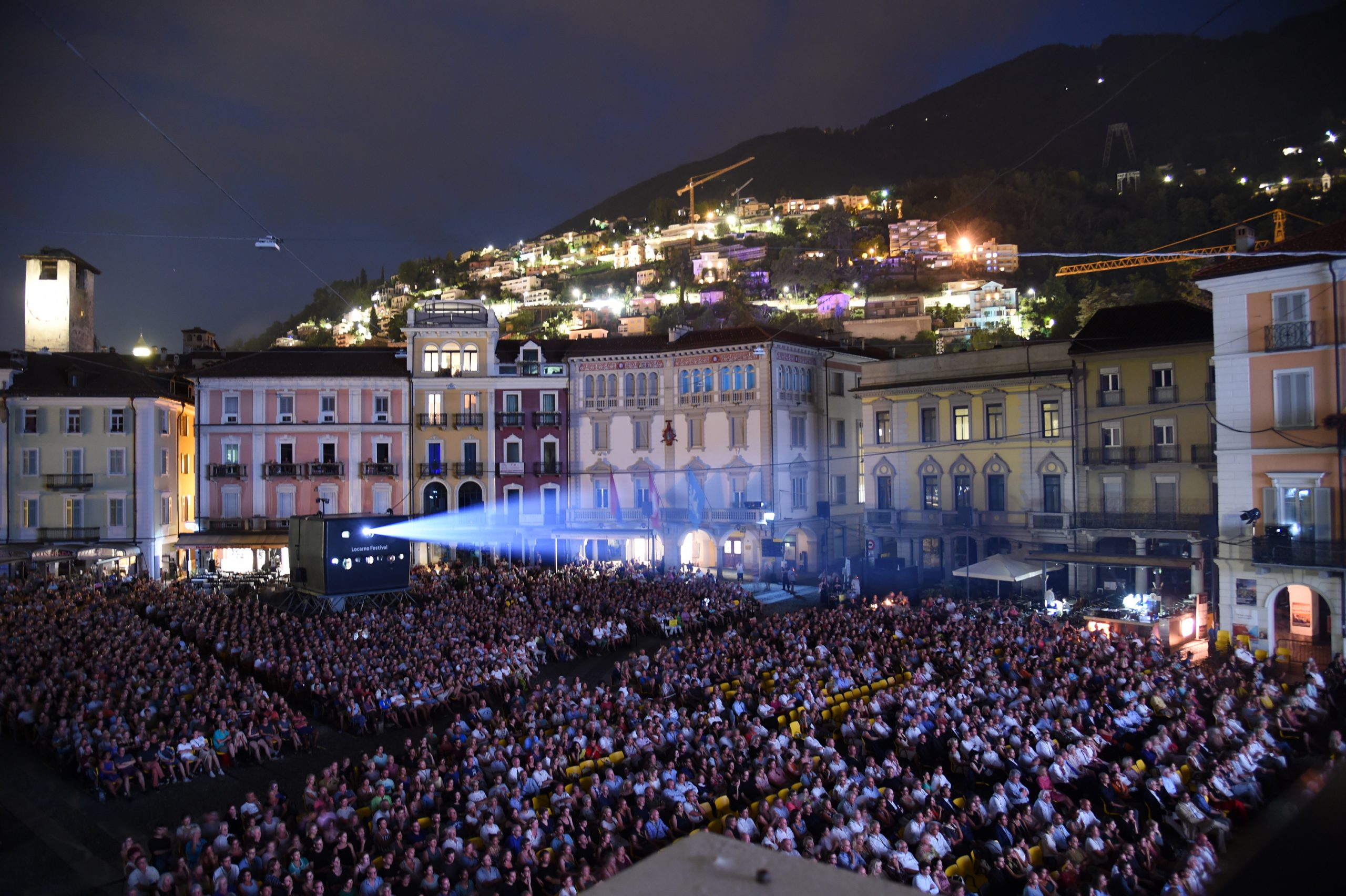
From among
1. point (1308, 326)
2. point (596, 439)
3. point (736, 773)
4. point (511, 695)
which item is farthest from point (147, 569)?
point (1308, 326)

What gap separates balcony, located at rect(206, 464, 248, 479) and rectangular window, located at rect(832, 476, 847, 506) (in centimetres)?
3003

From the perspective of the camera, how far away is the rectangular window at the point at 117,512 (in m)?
43.8

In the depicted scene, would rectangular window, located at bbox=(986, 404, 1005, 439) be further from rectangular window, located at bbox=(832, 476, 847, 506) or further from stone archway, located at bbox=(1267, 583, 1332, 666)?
stone archway, located at bbox=(1267, 583, 1332, 666)

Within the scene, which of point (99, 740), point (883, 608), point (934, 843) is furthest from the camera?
point (883, 608)

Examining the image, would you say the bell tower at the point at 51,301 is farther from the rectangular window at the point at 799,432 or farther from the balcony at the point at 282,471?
the rectangular window at the point at 799,432

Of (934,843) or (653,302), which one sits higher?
(653,302)

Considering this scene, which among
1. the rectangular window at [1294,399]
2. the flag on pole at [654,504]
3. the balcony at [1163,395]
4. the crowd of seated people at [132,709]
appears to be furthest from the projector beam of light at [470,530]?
the rectangular window at [1294,399]

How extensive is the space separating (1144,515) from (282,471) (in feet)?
129

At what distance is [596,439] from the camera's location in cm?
4712

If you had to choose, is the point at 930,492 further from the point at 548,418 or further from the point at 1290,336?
the point at 548,418

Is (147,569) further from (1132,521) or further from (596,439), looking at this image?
(1132,521)

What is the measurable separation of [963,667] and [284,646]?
16.6 metres

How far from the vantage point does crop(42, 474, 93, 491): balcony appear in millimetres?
43125

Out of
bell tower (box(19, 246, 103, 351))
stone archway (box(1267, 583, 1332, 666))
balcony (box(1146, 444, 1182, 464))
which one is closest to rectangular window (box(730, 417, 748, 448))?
balcony (box(1146, 444, 1182, 464))
